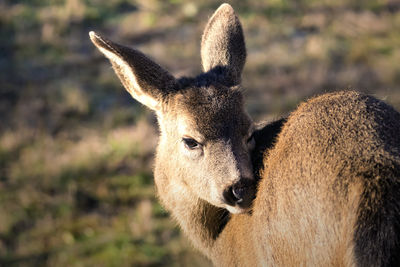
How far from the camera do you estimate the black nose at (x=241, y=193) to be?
3762mm

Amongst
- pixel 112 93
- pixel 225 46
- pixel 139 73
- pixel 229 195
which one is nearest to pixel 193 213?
pixel 229 195

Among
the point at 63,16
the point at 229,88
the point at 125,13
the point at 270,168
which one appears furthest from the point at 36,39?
the point at 270,168

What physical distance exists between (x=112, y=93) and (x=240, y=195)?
9.05 m

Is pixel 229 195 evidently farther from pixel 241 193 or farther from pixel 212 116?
pixel 212 116

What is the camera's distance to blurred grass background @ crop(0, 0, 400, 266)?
26.3ft

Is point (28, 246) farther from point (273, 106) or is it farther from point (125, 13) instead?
point (125, 13)

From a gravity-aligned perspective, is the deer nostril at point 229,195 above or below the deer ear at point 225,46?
below

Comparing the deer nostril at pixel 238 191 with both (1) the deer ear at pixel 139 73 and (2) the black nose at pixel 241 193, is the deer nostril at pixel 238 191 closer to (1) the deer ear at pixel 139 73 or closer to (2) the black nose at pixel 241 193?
(2) the black nose at pixel 241 193

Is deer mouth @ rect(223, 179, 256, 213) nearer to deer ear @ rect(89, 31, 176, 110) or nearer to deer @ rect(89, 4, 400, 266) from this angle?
deer @ rect(89, 4, 400, 266)

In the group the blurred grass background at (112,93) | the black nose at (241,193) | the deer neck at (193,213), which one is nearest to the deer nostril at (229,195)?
the black nose at (241,193)

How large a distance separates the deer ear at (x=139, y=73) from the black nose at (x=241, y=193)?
3.63 ft

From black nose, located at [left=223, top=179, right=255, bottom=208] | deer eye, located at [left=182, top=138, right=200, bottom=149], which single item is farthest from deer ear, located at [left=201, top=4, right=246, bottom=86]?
black nose, located at [left=223, top=179, right=255, bottom=208]

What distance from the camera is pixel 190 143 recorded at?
4.14 metres

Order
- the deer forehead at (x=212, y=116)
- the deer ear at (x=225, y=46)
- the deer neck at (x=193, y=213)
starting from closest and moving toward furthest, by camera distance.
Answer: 1. the deer forehead at (x=212, y=116)
2. the deer neck at (x=193, y=213)
3. the deer ear at (x=225, y=46)
